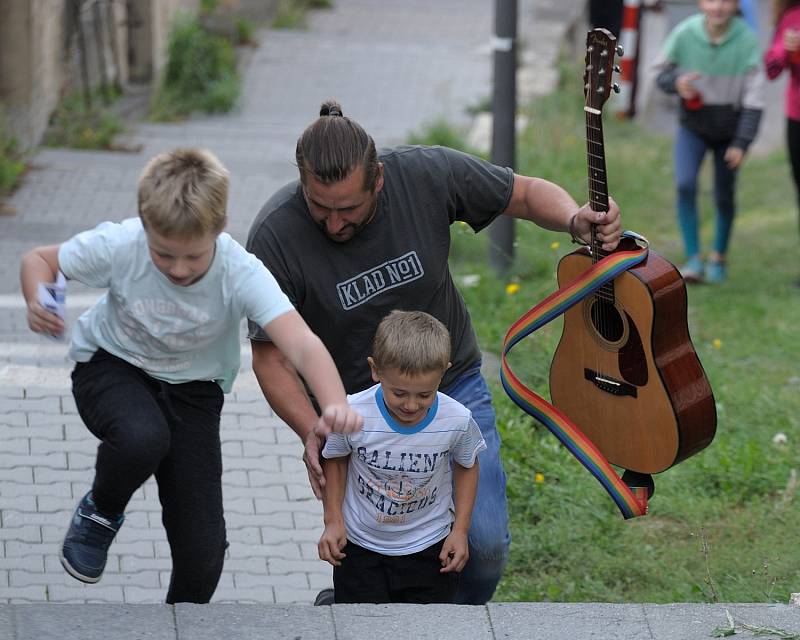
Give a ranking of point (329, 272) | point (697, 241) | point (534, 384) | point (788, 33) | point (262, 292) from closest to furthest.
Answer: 1. point (262, 292)
2. point (329, 272)
3. point (534, 384)
4. point (788, 33)
5. point (697, 241)

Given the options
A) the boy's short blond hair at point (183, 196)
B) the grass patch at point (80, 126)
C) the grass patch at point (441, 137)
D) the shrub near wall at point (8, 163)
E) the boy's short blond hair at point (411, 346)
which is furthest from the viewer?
the grass patch at point (80, 126)

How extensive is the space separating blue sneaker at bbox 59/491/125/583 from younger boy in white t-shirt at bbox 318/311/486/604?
589 mm

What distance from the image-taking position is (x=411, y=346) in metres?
3.34

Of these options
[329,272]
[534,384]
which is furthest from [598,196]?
[534,384]

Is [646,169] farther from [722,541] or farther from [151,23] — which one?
[722,541]

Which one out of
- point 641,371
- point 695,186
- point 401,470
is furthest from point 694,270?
point 401,470

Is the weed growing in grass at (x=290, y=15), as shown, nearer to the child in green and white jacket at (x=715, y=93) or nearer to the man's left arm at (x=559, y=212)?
the child in green and white jacket at (x=715, y=93)

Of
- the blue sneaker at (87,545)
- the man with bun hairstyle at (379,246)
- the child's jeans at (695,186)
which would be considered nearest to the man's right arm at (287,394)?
the man with bun hairstyle at (379,246)

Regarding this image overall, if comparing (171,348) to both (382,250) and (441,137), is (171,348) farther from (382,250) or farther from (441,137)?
(441,137)

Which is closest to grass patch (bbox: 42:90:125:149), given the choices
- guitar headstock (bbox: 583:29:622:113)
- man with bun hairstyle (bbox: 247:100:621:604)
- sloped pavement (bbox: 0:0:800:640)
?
sloped pavement (bbox: 0:0:800:640)

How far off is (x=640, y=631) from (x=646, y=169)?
24.8 ft

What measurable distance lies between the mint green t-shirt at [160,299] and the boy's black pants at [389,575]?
72 centimetres

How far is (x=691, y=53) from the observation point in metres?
7.64

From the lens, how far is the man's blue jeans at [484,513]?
383 cm
